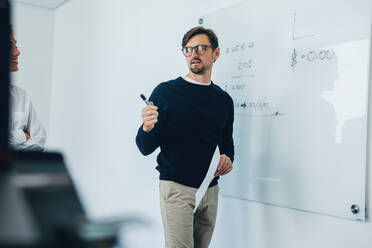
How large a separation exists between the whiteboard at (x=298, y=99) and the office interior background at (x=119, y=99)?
0.06m

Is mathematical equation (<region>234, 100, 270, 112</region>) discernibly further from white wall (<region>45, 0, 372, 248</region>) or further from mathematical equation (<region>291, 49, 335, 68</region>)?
white wall (<region>45, 0, 372, 248</region>)

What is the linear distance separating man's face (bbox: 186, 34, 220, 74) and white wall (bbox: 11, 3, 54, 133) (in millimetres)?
3250

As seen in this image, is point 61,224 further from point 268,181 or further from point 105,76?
point 105,76

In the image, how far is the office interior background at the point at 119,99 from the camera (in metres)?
1.91

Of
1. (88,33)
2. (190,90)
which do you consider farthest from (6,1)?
(88,33)

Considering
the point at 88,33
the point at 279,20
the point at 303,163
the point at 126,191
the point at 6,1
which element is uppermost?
the point at 88,33

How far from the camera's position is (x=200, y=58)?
1808 millimetres

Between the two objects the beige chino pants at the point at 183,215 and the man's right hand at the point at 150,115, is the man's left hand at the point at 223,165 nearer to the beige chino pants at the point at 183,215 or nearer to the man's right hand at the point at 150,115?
the beige chino pants at the point at 183,215

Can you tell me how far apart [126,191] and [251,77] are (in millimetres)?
1551

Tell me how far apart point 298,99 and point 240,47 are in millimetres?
488

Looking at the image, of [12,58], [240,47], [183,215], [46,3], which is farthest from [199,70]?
[46,3]

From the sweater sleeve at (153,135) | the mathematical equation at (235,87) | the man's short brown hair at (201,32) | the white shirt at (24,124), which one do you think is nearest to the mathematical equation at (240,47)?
the mathematical equation at (235,87)

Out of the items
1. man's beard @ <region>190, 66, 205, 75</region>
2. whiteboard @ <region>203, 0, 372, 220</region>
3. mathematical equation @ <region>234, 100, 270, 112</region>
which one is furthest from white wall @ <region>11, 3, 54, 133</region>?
man's beard @ <region>190, 66, 205, 75</region>

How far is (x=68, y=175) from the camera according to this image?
513mm
